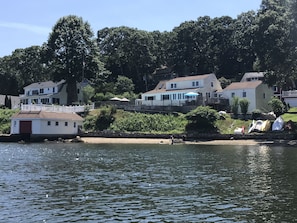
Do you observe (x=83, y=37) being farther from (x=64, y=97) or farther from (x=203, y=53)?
(x=203, y=53)

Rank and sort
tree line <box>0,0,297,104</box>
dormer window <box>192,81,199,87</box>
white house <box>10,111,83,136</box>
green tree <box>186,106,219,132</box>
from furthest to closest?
tree line <box>0,0,297,104</box> < dormer window <box>192,81,199,87</box> < white house <box>10,111,83,136</box> < green tree <box>186,106,219,132</box>

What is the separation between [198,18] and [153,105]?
55269mm

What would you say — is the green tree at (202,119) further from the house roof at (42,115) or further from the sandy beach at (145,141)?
the house roof at (42,115)

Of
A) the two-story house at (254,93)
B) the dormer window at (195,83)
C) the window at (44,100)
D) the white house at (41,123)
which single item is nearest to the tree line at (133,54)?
the window at (44,100)

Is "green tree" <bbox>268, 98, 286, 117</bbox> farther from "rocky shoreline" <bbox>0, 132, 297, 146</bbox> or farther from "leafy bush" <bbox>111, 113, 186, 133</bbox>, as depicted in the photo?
"leafy bush" <bbox>111, 113, 186, 133</bbox>

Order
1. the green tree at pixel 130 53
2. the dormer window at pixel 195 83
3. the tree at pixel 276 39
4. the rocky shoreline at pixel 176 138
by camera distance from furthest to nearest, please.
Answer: the green tree at pixel 130 53 → the dormer window at pixel 195 83 → the rocky shoreline at pixel 176 138 → the tree at pixel 276 39

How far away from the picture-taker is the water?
53.2 ft

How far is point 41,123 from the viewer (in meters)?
64.9

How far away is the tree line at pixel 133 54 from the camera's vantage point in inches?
3767

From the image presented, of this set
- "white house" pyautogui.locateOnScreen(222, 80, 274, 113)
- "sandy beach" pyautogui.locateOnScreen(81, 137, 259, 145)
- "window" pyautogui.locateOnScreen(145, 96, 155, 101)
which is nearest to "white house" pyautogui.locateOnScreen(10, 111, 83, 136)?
"sandy beach" pyautogui.locateOnScreen(81, 137, 259, 145)

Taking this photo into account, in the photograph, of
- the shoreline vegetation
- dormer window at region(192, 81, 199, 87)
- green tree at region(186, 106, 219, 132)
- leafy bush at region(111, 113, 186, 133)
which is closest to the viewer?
the shoreline vegetation

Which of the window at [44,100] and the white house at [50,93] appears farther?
the window at [44,100]

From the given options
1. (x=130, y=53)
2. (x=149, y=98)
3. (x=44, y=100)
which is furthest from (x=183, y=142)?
(x=130, y=53)

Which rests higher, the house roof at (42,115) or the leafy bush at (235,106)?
the leafy bush at (235,106)
